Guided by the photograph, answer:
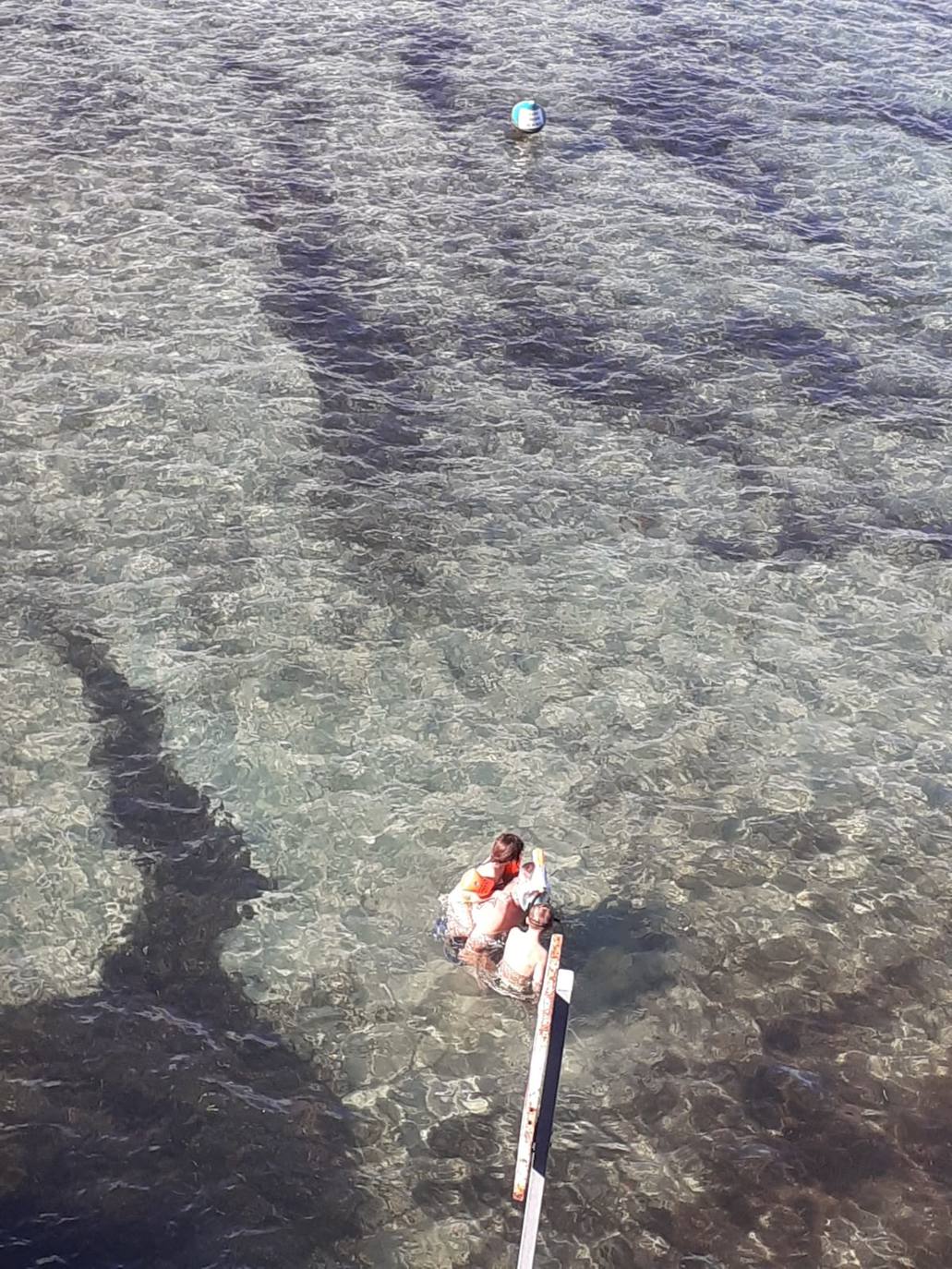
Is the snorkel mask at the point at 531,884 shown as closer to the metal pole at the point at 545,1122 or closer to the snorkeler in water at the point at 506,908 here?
the snorkeler in water at the point at 506,908

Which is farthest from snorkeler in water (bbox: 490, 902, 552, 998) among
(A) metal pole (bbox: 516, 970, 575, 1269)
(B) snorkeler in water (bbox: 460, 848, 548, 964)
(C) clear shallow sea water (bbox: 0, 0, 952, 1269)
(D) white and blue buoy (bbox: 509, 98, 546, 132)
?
(D) white and blue buoy (bbox: 509, 98, 546, 132)

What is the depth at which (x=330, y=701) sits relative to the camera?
17.2m

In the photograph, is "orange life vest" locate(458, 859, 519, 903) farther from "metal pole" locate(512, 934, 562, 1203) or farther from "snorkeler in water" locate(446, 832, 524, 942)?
"metal pole" locate(512, 934, 562, 1203)

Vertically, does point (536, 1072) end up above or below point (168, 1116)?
above

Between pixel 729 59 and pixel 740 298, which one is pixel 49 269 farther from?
pixel 729 59

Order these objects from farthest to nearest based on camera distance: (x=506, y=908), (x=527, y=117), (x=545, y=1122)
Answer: (x=527, y=117), (x=506, y=908), (x=545, y=1122)

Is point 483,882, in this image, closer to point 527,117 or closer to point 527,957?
point 527,957

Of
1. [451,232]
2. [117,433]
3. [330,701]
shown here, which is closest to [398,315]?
[451,232]

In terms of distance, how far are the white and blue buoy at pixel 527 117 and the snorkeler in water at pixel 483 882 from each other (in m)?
21.6

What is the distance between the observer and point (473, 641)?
59.9 feet

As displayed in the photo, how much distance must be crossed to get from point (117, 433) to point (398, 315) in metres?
6.31

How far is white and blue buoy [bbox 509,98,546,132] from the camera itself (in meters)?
30.0

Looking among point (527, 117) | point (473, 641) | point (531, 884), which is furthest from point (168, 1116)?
point (527, 117)

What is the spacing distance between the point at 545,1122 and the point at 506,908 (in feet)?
8.09
